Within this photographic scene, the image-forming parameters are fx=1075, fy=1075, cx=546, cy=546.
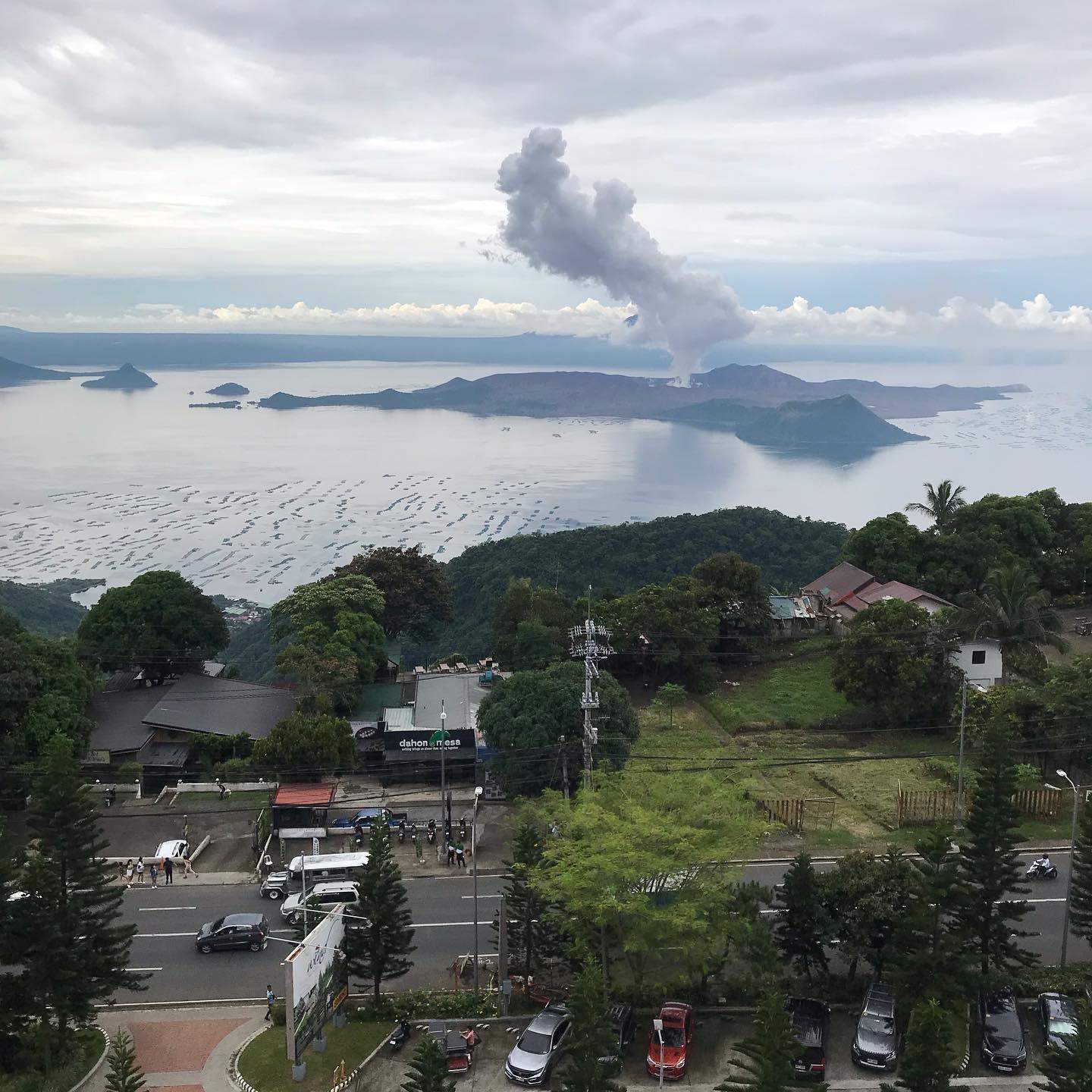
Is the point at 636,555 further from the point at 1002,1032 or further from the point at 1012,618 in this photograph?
the point at 1002,1032

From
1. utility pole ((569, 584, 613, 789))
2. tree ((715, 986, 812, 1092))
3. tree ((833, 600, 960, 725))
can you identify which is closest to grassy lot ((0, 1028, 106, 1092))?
utility pole ((569, 584, 613, 789))

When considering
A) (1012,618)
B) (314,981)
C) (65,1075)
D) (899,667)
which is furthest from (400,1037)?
(1012,618)

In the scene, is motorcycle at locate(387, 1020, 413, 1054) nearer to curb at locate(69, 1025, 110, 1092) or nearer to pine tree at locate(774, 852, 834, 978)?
curb at locate(69, 1025, 110, 1092)

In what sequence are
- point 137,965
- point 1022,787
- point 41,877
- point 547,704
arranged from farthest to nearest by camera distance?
1. point 547,704
2. point 1022,787
3. point 137,965
4. point 41,877

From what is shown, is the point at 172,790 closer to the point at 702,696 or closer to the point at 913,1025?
the point at 702,696

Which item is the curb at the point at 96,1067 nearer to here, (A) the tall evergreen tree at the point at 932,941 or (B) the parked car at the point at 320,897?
(B) the parked car at the point at 320,897

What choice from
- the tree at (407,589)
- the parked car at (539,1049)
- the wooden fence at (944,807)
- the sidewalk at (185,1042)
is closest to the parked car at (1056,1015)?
the wooden fence at (944,807)

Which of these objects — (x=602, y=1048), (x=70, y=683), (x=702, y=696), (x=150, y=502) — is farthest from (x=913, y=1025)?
(x=150, y=502)
